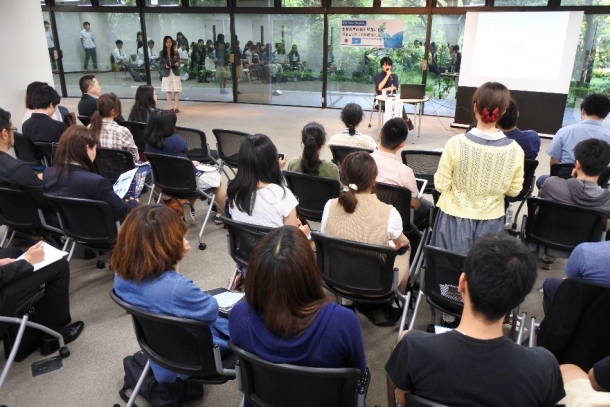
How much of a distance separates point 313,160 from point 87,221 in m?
1.63

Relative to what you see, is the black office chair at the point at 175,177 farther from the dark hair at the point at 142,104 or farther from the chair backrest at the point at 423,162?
the chair backrest at the point at 423,162

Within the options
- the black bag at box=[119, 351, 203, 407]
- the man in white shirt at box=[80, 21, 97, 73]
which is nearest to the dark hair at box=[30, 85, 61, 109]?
the black bag at box=[119, 351, 203, 407]

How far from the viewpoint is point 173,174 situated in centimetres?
402

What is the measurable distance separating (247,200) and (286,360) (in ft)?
4.83

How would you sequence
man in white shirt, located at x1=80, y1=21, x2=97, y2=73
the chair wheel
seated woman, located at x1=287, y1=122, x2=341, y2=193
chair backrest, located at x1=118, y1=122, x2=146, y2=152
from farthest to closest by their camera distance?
man in white shirt, located at x1=80, y1=21, x2=97, y2=73
chair backrest, located at x1=118, y1=122, x2=146, y2=152
seated woman, located at x1=287, y1=122, x2=341, y2=193
the chair wheel

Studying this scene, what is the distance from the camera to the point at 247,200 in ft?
9.44

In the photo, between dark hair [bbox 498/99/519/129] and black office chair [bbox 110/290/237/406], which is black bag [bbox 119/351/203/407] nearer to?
black office chair [bbox 110/290/237/406]

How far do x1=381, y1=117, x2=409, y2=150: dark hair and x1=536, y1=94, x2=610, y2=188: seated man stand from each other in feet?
5.00

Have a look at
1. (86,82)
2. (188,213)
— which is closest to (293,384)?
(188,213)

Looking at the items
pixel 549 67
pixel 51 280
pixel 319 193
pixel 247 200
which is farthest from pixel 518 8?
pixel 51 280

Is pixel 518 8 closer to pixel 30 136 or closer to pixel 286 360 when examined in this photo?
pixel 30 136

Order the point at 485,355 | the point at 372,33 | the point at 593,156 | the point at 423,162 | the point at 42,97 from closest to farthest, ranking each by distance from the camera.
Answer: the point at 485,355 < the point at 593,156 < the point at 423,162 < the point at 42,97 < the point at 372,33

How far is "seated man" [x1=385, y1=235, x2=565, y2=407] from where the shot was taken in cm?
128

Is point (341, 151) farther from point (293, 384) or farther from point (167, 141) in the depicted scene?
point (293, 384)
